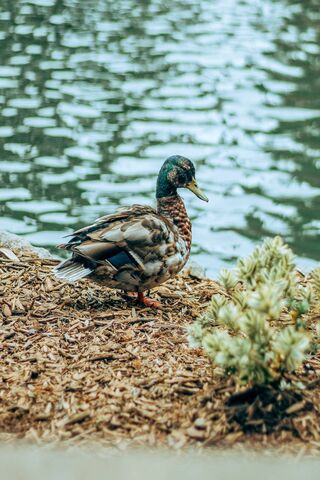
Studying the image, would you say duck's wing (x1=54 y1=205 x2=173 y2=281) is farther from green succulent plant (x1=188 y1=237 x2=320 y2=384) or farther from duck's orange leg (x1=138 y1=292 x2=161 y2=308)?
green succulent plant (x1=188 y1=237 x2=320 y2=384)

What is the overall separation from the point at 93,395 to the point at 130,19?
13.0m

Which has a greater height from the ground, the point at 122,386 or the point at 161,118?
the point at 122,386

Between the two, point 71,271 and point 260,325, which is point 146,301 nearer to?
point 71,271

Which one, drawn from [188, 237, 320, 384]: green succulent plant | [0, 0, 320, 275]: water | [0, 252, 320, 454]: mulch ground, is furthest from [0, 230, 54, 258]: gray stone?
[188, 237, 320, 384]: green succulent plant

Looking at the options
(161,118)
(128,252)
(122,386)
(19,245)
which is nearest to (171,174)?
(128,252)

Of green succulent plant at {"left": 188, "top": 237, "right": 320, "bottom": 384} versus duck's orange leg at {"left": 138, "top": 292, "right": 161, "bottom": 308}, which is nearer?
green succulent plant at {"left": 188, "top": 237, "right": 320, "bottom": 384}

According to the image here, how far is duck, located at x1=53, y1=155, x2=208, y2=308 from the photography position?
206 inches

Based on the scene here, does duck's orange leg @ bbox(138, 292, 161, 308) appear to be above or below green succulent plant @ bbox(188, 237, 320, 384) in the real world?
below

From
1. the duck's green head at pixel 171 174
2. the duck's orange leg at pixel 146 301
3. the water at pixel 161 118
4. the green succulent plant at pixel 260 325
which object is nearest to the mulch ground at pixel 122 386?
the duck's orange leg at pixel 146 301

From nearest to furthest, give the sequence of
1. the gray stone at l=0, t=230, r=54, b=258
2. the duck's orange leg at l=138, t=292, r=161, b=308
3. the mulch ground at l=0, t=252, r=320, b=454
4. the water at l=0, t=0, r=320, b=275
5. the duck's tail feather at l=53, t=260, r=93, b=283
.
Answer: the mulch ground at l=0, t=252, r=320, b=454 < the duck's tail feather at l=53, t=260, r=93, b=283 < the duck's orange leg at l=138, t=292, r=161, b=308 < the gray stone at l=0, t=230, r=54, b=258 < the water at l=0, t=0, r=320, b=275

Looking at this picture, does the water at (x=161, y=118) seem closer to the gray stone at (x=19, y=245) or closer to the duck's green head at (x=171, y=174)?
the gray stone at (x=19, y=245)

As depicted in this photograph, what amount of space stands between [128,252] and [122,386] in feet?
4.20

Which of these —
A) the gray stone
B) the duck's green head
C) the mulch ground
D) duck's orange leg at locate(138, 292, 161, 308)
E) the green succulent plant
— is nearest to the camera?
the green succulent plant

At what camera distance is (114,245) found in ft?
17.3
